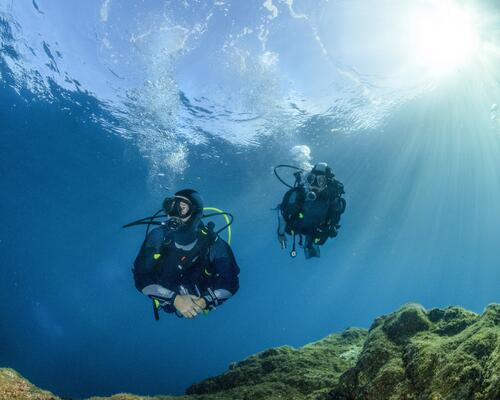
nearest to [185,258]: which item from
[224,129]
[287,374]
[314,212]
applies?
[287,374]

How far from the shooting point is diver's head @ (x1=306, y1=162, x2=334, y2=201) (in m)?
7.89

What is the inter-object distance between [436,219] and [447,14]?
29886 millimetres

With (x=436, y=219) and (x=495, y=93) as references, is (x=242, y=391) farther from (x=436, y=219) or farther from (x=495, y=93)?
(x=436, y=219)

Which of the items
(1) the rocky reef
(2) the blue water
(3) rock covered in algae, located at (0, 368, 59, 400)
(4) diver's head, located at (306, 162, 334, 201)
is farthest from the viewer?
(2) the blue water

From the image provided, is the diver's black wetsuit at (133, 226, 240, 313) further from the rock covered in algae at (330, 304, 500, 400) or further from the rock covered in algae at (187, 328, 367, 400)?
the rock covered in algae at (330, 304, 500, 400)

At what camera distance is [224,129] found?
70.3 ft

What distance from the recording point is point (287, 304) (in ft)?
367

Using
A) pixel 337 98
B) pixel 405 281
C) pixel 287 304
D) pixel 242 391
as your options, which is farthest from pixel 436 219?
pixel 287 304

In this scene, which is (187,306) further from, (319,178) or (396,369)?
(319,178)

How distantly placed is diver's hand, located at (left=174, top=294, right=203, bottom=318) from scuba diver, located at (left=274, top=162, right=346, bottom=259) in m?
3.58

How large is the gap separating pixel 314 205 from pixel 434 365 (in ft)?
15.3

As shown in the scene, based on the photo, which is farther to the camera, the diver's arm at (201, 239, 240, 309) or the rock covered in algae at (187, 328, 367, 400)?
the diver's arm at (201, 239, 240, 309)

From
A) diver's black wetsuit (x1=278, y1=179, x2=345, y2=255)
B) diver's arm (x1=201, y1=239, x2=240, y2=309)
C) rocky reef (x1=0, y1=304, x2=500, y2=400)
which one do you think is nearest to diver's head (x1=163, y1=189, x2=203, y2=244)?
diver's arm (x1=201, y1=239, x2=240, y2=309)

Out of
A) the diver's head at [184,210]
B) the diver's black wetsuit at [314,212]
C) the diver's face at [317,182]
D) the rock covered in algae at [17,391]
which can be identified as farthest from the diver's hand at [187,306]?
the diver's face at [317,182]
